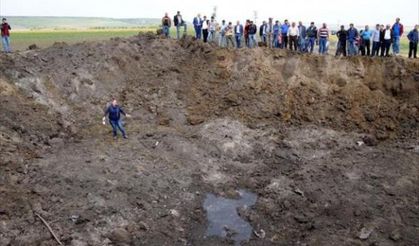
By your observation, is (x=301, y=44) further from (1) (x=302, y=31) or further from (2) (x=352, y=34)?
(2) (x=352, y=34)

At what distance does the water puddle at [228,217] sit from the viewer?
583 inches

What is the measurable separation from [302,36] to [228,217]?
11.4 metres

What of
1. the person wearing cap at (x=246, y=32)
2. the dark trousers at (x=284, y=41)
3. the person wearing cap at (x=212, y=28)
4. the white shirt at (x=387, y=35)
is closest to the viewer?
the white shirt at (x=387, y=35)

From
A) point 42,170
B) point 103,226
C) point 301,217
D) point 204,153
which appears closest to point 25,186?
point 42,170

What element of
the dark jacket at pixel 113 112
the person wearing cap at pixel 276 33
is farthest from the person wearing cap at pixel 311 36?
the dark jacket at pixel 113 112

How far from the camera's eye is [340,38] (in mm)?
22391

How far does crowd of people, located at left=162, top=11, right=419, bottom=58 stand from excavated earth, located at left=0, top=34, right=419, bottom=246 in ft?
2.95

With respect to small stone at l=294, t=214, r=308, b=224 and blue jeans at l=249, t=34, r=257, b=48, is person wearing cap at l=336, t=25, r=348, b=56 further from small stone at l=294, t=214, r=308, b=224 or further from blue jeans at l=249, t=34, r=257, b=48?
small stone at l=294, t=214, r=308, b=224

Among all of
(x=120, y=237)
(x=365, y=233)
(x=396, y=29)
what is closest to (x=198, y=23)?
(x=396, y=29)

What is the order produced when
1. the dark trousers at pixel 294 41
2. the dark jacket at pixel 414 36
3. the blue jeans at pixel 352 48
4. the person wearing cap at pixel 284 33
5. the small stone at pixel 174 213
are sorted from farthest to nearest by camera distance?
the dark trousers at pixel 294 41
the person wearing cap at pixel 284 33
the blue jeans at pixel 352 48
the dark jacket at pixel 414 36
the small stone at pixel 174 213

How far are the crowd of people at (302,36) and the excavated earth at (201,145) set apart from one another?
898mm

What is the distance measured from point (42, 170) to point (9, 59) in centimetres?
711

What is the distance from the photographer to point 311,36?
75.5 ft

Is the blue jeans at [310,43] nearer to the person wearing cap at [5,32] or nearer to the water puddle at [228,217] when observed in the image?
the water puddle at [228,217]
